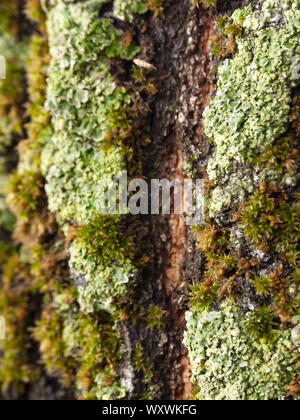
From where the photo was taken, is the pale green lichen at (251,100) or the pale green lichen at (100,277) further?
the pale green lichen at (100,277)

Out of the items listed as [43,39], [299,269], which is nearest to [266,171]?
[299,269]

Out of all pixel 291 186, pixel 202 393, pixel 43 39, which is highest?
pixel 43 39

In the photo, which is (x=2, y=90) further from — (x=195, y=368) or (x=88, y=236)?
(x=195, y=368)

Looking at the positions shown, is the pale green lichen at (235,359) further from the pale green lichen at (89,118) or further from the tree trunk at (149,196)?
the pale green lichen at (89,118)

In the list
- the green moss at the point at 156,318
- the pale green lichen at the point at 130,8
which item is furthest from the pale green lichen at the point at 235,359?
the pale green lichen at the point at 130,8

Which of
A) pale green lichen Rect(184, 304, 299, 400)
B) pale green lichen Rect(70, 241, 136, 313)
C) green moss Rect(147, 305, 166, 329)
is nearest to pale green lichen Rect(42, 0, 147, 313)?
pale green lichen Rect(70, 241, 136, 313)

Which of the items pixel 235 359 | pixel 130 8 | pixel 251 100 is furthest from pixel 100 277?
pixel 130 8
